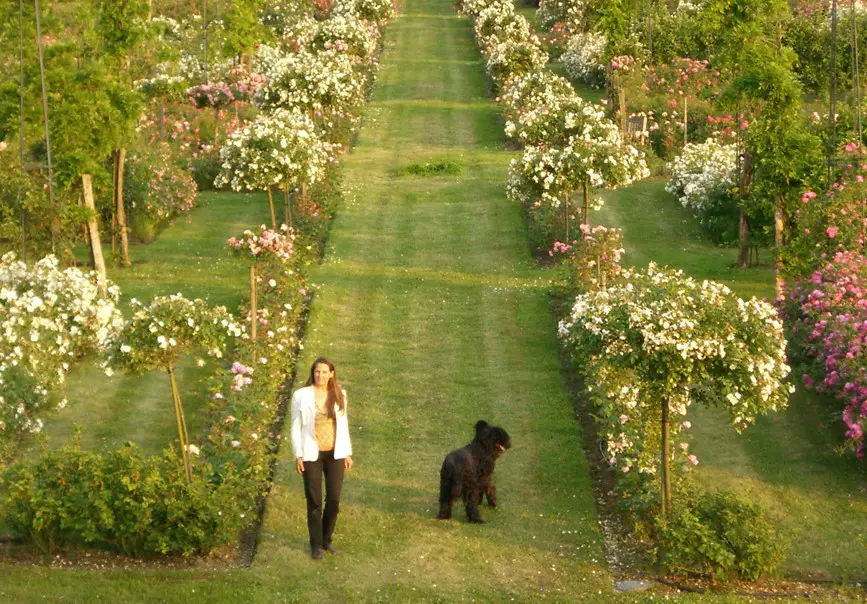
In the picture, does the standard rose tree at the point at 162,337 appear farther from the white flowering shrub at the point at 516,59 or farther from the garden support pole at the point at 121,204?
the white flowering shrub at the point at 516,59

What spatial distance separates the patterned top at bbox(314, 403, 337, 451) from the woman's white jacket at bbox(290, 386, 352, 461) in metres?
0.06

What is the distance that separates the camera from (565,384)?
17.8 meters

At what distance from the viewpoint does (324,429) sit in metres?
12.4


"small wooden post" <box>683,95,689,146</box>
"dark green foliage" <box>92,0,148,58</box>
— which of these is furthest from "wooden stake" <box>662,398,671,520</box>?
"small wooden post" <box>683,95,689,146</box>

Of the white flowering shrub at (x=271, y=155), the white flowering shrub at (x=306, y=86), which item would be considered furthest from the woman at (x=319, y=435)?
the white flowering shrub at (x=306, y=86)

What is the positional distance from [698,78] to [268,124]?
1612cm

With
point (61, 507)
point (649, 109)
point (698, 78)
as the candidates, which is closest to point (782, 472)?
point (61, 507)

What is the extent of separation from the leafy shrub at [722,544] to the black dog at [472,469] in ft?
6.15

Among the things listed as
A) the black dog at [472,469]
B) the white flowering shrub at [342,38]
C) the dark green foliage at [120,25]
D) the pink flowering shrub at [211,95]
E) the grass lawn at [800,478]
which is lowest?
the grass lawn at [800,478]

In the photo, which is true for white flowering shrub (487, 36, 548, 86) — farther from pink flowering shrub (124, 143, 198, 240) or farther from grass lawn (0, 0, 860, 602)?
pink flowering shrub (124, 143, 198, 240)

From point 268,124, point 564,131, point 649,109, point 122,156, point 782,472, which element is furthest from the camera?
point 649,109

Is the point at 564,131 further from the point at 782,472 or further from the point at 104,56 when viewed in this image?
the point at 782,472

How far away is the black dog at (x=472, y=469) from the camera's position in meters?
13.5

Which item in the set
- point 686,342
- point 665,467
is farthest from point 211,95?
point 686,342
